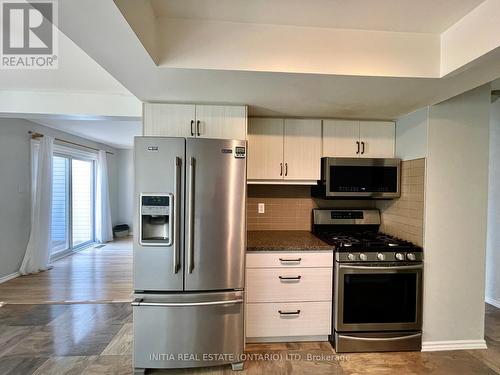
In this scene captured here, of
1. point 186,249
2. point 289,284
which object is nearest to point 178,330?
point 186,249

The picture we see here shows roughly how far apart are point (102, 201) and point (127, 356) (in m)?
4.94

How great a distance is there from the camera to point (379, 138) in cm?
275

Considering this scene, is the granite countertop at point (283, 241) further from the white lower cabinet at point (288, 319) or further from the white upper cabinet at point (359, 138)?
the white upper cabinet at point (359, 138)

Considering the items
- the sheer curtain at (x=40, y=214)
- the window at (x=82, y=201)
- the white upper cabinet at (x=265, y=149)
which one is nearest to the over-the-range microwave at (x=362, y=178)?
the white upper cabinet at (x=265, y=149)

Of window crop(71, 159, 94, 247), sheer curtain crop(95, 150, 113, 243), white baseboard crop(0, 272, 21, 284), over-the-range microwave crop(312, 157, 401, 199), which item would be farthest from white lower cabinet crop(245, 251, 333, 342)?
sheer curtain crop(95, 150, 113, 243)

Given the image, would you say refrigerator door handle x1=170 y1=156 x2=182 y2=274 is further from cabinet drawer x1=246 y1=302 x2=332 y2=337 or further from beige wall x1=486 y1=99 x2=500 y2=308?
beige wall x1=486 y1=99 x2=500 y2=308

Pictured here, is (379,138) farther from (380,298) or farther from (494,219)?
(494,219)

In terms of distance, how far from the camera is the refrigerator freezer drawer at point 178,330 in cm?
197

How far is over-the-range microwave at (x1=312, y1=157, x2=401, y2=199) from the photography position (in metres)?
2.61

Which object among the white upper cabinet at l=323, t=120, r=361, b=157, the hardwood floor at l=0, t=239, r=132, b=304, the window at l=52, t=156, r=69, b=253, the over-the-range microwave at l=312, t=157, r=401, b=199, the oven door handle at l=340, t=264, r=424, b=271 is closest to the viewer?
the oven door handle at l=340, t=264, r=424, b=271

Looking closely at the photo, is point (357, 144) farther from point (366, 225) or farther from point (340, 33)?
point (340, 33)

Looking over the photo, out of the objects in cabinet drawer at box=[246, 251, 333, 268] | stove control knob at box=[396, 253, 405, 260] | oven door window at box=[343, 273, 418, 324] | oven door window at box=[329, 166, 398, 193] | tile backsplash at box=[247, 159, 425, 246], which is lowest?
oven door window at box=[343, 273, 418, 324]

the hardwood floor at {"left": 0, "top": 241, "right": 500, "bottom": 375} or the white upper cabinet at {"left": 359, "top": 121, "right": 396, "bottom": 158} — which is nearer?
the hardwood floor at {"left": 0, "top": 241, "right": 500, "bottom": 375}

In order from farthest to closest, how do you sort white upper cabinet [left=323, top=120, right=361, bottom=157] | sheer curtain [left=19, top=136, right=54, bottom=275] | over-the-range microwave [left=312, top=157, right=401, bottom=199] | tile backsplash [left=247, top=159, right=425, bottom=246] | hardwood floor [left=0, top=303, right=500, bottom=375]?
sheer curtain [left=19, top=136, right=54, bottom=275] < tile backsplash [left=247, top=159, right=425, bottom=246] < white upper cabinet [left=323, top=120, right=361, bottom=157] < over-the-range microwave [left=312, top=157, right=401, bottom=199] < hardwood floor [left=0, top=303, right=500, bottom=375]
